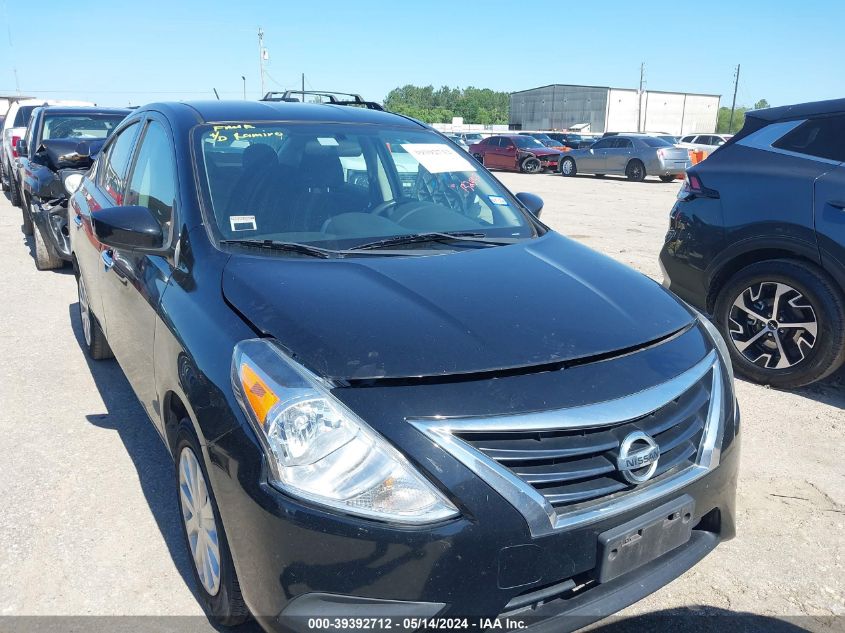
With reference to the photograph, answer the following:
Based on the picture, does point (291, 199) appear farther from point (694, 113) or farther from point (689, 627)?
point (694, 113)

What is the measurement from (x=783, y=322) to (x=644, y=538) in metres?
2.92

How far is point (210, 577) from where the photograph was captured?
2297 mm

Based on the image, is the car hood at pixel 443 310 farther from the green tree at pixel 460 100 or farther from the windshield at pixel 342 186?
the green tree at pixel 460 100

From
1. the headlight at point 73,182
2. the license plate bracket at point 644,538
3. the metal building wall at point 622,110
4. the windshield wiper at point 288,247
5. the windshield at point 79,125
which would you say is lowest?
the license plate bracket at point 644,538

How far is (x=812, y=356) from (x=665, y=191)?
16.0m

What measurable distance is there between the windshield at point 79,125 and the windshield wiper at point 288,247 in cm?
783

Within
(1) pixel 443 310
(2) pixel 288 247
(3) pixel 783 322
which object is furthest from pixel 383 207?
(3) pixel 783 322

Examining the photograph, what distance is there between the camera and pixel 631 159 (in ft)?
75.2

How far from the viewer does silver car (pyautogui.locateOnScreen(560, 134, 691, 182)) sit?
71.5 feet

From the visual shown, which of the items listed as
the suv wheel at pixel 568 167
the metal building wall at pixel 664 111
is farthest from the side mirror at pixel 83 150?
the metal building wall at pixel 664 111

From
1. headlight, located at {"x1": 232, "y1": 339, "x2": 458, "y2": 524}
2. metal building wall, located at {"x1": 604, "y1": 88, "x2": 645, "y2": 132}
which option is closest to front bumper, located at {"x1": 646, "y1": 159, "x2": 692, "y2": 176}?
headlight, located at {"x1": 232, "y1": 339, "x2": 458, "y2": 524}

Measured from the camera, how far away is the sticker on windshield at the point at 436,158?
3568 mm

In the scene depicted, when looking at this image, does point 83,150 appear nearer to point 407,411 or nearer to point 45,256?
point 45,256

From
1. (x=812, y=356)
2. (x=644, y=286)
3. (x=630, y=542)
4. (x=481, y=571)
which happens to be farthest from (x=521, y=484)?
(x=812, y=356)
